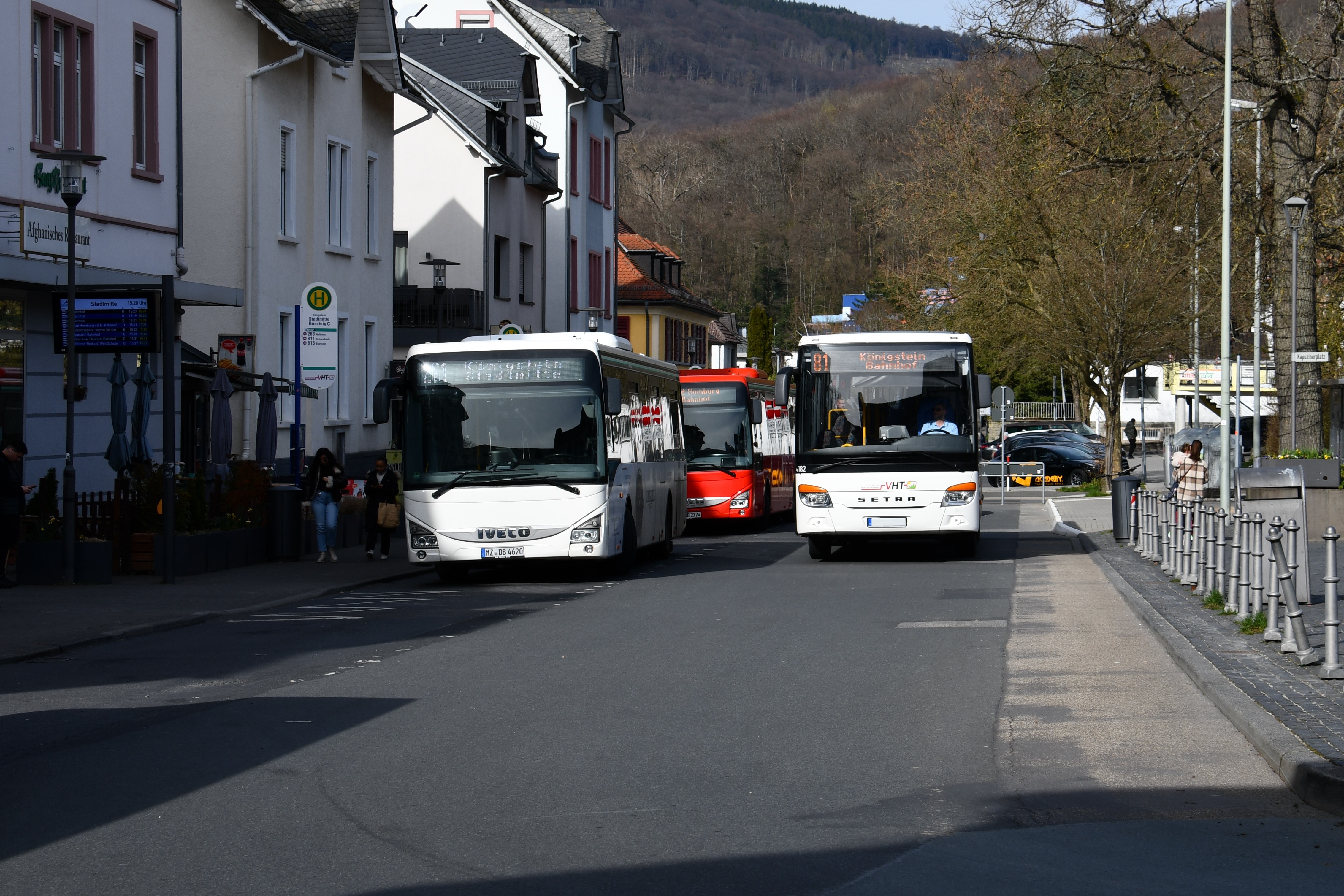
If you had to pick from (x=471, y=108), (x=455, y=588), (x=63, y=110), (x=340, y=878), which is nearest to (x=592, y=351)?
(x=455, y=588)

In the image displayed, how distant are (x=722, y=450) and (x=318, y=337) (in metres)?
12.3

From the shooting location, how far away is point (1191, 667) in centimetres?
1083

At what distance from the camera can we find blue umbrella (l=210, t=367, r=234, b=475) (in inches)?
875

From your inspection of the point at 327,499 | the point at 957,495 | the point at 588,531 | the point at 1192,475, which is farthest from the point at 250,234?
the point at 1192,475

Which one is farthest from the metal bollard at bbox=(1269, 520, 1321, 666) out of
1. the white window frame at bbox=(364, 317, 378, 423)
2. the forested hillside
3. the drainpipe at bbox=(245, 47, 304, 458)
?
the forested hillside

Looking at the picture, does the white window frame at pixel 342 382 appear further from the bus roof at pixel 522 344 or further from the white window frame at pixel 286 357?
the bus roof at pixel 522 344

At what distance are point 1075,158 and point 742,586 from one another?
10183mm

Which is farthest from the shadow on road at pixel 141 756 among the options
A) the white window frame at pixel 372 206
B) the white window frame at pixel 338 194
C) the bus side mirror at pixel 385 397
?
the white window frame at pixel 372 206

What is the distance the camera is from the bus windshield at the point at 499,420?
1861 cm

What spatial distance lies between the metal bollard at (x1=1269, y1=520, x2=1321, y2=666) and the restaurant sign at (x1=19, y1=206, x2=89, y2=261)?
1434 cm

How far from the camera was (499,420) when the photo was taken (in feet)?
61.5

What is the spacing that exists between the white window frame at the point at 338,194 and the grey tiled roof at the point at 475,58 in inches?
455

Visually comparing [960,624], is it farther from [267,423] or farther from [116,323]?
[267,423]

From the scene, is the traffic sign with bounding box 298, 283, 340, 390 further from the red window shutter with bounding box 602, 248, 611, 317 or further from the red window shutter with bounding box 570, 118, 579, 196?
the red window shutter with bounding box 602, 248, 611, 317
